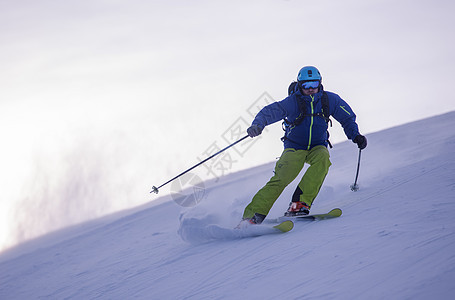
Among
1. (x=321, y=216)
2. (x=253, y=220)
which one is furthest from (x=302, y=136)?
(x=253, y=220)

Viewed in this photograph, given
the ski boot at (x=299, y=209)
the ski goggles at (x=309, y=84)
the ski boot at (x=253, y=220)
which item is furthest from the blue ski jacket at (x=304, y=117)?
the ski boot at (x=253, y=220)

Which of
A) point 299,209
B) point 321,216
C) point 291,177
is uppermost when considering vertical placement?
point 291,177

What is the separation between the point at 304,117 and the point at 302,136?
27 cm

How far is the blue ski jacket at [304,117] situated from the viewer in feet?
16.3

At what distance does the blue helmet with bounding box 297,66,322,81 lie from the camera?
4.88 m

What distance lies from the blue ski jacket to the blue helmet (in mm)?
191

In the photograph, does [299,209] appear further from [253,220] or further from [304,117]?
[304,117]

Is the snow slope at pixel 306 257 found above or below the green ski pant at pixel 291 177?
below

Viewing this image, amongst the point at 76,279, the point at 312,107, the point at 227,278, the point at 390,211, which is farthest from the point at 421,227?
the point at 76,279

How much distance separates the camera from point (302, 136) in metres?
5.07

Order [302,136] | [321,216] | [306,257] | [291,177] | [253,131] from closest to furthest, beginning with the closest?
1. [306,257]
2. [321,216]
3. [253,131]
4. [291,177]
5. [302,136]

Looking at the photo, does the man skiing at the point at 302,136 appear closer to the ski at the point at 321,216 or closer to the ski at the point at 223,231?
the ski at the point at 321,216

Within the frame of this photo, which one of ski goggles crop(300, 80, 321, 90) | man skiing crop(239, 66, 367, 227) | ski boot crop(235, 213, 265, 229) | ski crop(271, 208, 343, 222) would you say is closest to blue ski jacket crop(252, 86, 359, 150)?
man skiing crop(239, 66, 367, 227)

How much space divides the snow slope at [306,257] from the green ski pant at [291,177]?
48cm
